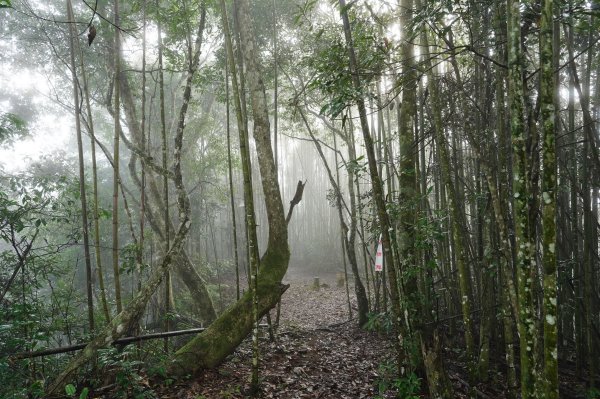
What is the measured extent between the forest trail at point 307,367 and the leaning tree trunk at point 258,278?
20 centimetres

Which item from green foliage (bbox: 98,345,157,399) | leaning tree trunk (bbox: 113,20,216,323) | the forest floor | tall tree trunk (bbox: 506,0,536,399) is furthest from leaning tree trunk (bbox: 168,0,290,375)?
leaning tree trunk (bbox: 113,20,216,323)

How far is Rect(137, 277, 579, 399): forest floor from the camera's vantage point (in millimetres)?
3588

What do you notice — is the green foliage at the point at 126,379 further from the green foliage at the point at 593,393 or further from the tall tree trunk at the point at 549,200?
the green foliage at the point at 593,393

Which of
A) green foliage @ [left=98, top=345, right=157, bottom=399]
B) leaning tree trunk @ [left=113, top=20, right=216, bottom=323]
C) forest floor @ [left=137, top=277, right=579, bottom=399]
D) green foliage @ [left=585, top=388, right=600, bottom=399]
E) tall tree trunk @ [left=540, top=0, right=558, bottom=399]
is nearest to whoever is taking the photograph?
tall tree trunk @ [left=540, top=0, right=558, bottom=399]

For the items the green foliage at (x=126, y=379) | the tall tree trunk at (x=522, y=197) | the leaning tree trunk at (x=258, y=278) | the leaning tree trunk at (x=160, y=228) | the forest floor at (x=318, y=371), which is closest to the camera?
the tall tree trunk at (x=522, y=197)

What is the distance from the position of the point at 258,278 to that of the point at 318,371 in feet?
4.85

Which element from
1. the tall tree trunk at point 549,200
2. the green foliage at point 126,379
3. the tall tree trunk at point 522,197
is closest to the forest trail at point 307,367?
the green foliage at point 126,379

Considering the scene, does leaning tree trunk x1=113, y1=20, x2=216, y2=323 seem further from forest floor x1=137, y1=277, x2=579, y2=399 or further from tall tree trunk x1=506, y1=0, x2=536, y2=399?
tall tree trunk x1=506, y1=0, x2=536, y2=399

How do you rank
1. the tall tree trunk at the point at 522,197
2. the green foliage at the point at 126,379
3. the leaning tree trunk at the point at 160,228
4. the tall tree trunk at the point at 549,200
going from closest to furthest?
the tall tree trunk at the point at 549,200, the tall tree trunk at the point at 522,197, the green foliage at the point at 126,379, the leaning tree trunk at the point at 160,228

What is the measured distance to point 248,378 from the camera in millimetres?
3924

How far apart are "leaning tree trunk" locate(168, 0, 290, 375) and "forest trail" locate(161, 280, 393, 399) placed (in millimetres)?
199

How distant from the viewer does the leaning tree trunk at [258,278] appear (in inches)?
152

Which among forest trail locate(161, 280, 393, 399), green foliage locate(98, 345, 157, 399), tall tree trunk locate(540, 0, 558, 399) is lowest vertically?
forest trail locate(161, 280, 393, 399)

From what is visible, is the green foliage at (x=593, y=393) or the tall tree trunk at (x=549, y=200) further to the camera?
the green foliage at (x=593, y=393)
